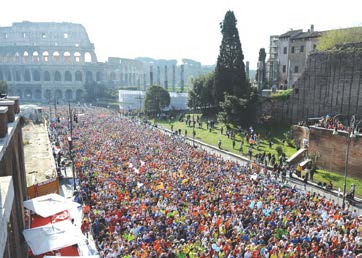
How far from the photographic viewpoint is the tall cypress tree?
4088 centimetres

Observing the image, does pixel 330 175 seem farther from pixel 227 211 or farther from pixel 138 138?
pixel 138 138

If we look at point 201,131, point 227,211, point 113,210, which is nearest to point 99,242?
point 113,210

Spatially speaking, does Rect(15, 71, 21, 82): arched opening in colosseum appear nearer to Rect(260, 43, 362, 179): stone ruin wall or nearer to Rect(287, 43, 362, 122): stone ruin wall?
A: Rect(260, 43, 362, 179): stone ruin wall

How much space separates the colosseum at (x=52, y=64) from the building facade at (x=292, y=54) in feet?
212

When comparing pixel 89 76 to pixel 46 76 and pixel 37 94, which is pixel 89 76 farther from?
pixel 37 94

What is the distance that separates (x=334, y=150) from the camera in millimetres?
24453

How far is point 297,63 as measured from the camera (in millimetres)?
49062

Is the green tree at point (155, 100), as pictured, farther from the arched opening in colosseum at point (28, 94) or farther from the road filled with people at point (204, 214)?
the arched opening in colosseum at point (28, 94)

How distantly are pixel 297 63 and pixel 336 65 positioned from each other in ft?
62.6

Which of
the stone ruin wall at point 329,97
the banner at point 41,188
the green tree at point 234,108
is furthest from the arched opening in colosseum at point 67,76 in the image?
the banner at point 41,188

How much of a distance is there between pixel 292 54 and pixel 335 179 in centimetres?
3098

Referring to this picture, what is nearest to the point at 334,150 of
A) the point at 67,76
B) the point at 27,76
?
the point at 67,76

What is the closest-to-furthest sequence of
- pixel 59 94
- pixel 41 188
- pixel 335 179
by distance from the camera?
pixel 41 188
pixel 335 179
pixel 59 94

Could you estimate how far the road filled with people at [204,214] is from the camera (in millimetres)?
11688
